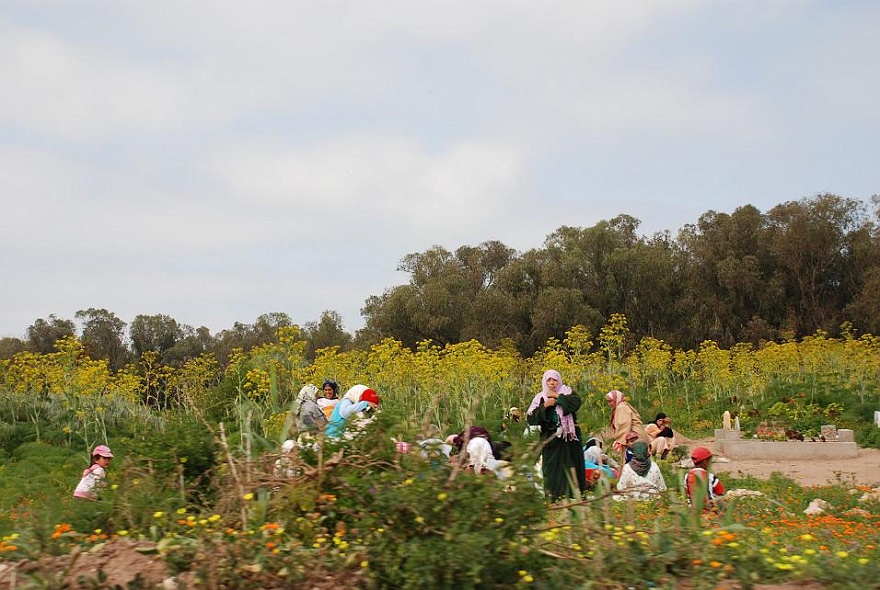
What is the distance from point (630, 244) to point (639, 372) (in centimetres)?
1582

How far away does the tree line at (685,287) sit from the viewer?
32.9 metres

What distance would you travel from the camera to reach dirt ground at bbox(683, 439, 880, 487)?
12414 millimetres

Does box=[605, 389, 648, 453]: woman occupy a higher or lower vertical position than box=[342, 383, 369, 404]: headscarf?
lower

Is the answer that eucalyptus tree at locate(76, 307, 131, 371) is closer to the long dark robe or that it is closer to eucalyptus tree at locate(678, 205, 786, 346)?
eucalyptus tree at locate(678, 205, 786, 346)

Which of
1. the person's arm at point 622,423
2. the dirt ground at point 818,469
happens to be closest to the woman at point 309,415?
the person's arm at point 622,423

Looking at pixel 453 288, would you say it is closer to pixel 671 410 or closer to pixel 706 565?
pixel 671 410

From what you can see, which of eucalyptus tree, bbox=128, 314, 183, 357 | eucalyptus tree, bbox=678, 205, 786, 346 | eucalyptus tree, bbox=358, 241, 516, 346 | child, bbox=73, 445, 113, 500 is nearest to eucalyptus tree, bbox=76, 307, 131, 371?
eucalyptus tree, bbox=128, 314, 183, 357

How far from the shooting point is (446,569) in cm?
311

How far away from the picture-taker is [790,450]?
1496 centimetres

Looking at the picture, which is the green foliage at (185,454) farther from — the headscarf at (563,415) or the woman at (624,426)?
the woman at (624,426)

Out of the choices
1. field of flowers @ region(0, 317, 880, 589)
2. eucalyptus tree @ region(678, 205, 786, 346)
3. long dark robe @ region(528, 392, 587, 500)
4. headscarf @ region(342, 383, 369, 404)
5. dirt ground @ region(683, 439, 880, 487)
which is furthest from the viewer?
eucalyptus tree @ region(678, 205, 786, 346)

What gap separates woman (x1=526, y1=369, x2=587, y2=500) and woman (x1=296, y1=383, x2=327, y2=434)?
232 centimetres

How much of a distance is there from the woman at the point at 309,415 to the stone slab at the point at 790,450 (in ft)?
29.7

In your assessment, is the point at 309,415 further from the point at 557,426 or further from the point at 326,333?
the point at 326,333
